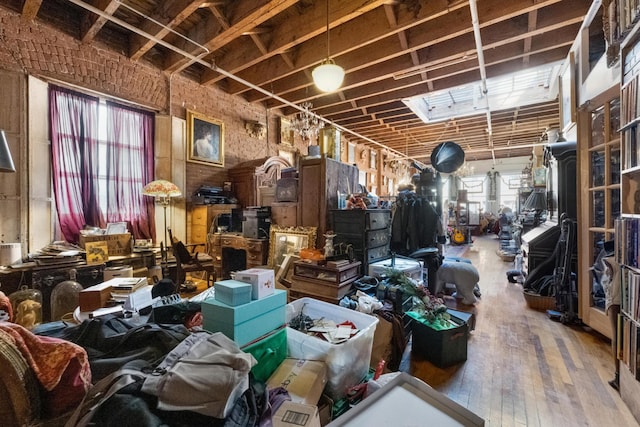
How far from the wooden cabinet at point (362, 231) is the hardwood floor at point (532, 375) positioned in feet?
3.56

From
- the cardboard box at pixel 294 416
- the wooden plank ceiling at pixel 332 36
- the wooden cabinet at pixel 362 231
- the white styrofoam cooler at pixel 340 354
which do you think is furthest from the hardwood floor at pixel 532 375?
the wooden plank ceiling at pixel 332 36

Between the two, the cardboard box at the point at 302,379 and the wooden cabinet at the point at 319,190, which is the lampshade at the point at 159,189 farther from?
the cardboard box at the point at 302,379

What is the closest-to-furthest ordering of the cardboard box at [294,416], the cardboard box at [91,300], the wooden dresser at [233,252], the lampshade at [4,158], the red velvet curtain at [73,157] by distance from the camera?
the cardboard box at [294,416] → the lampshade at [4,158] → the cardboard box at [91,300] → the red velvet curtain at [73,157] → the wooden dresser at [233,252]

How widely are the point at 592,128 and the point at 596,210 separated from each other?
2.91 feet

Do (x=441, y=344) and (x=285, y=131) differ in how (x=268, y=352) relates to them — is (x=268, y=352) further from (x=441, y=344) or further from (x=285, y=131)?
(x=285, y=131)

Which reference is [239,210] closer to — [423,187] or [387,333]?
[423,187]

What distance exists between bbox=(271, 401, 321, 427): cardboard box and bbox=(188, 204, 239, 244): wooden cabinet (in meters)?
4.20

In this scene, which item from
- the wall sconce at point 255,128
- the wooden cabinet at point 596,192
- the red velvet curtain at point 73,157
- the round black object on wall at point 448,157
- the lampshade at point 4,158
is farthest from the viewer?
the wall sconce at point 255,128

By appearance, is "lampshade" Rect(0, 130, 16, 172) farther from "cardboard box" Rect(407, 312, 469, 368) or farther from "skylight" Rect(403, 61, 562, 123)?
"skylight" Rect(403, 61, 562, 123)

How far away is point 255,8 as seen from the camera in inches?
128

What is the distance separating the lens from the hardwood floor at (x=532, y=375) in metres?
1.72

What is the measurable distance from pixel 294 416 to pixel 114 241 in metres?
4.01

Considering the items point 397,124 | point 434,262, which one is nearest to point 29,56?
point 434,262

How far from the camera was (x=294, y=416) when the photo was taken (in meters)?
1.10
